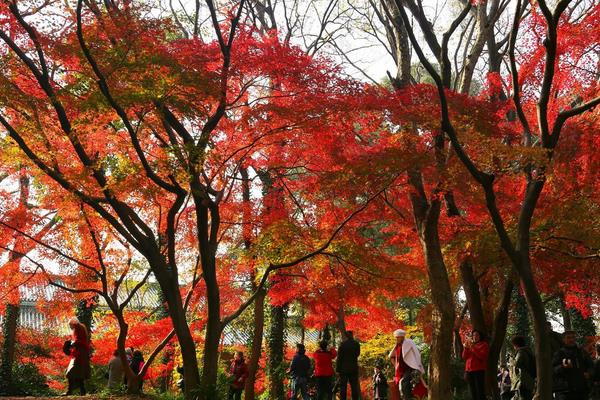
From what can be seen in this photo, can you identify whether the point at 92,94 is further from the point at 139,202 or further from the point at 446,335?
the point at 446,335

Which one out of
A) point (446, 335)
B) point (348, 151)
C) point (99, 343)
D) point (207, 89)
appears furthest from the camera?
point (99, 343)

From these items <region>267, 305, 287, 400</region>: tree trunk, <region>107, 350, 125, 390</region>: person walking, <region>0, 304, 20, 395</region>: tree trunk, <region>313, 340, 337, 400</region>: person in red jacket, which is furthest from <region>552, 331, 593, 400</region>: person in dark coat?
<region>0, 304, 20, 395</region>: tree trunk

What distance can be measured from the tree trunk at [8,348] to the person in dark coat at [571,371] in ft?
51.4

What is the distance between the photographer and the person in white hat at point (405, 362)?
381 inches

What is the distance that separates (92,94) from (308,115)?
398cm

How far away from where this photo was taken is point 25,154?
414 inches

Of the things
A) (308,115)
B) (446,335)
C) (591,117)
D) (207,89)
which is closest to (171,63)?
(207,89)

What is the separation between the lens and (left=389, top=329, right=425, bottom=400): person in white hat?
968 centimetres

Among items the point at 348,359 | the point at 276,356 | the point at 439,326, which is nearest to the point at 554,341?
the point at 439,326

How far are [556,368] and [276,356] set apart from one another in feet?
34.2

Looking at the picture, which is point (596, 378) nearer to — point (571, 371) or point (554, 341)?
point (554, 341)

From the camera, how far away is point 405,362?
9.70 metres

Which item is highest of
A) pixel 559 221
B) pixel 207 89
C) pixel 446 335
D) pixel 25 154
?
pixel 207 89

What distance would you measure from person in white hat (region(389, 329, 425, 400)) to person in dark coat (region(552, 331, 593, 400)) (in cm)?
205
